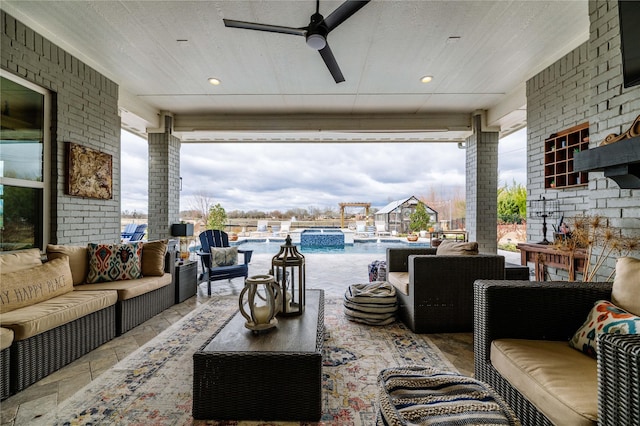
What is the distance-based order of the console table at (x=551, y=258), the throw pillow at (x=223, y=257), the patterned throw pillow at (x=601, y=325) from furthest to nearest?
1. the throw pillow at (x=223, y=257)
2. the console table at (x=551, y=258)
3. the patterned throw pillow at (x=601, y=325)

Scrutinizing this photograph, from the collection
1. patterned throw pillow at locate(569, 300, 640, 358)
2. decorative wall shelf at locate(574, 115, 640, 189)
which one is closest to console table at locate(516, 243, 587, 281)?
decorative wall shelf at locate(574, 115, 640, 189)

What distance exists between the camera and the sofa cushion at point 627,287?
138 centimetres

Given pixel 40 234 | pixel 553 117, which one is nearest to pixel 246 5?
pixel 40 234

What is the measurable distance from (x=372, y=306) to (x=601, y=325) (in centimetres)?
177

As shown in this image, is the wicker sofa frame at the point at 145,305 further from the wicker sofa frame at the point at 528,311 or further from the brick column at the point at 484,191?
the brick column at the point at 484,191

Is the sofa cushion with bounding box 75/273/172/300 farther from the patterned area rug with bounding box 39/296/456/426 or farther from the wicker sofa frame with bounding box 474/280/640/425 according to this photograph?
the wicker sofa frame with bounding box 474/280/640/425

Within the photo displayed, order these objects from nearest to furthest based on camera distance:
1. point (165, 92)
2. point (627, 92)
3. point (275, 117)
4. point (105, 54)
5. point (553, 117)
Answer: point (627, 92), point (105, 54), point (553, 117), point (165, 92), point (275, 117)

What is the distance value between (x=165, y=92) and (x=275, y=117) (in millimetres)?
1810

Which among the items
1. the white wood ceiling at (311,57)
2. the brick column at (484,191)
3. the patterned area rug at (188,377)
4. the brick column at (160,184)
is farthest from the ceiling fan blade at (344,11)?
the brick column at (160,184)

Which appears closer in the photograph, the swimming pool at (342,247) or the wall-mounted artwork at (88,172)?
the wall-mounted artwork at (88,172)

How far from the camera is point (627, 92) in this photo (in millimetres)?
1894

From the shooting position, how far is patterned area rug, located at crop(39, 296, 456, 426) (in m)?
1.57

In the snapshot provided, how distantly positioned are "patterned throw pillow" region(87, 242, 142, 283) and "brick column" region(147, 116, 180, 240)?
2.24 meters

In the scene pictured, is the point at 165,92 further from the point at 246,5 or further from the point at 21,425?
the point at 21,425
